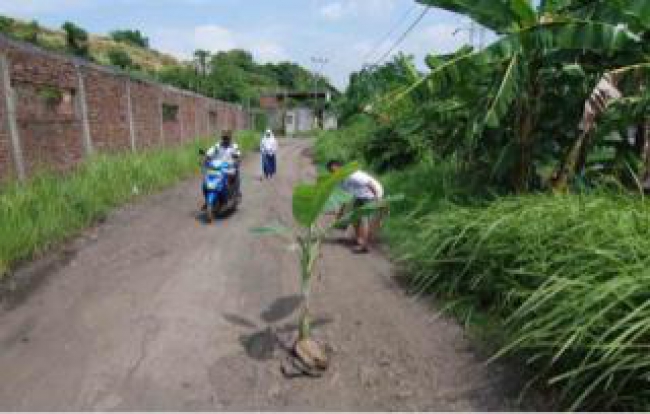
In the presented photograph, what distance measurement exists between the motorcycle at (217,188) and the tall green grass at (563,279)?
420cm

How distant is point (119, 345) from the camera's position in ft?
12.9

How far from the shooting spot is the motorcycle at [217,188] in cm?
843

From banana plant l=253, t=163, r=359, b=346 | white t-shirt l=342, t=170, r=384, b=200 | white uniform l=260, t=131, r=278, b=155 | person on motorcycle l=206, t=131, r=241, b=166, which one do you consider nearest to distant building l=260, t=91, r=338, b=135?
white uniform l=260, t=131, r=278, b=155

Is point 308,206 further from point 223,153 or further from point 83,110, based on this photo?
point 83,110

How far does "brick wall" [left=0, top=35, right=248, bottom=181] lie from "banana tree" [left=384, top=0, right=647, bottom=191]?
6.36m

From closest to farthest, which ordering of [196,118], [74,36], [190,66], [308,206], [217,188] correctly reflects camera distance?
[308,206] → [217,188] → [196,118] → [74,36] → [190,66]

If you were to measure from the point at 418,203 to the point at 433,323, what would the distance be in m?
3.07

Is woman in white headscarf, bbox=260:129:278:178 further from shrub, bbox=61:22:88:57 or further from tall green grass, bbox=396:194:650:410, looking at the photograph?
shrub, bbox=61:22:88:57

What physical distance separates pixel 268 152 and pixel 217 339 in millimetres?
10791

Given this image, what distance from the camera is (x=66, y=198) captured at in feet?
25.3

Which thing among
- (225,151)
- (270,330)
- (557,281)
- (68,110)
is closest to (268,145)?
(225,151)

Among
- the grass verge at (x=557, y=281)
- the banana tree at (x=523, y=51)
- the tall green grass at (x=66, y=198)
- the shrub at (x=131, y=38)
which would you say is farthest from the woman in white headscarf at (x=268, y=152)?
the shrub at (x=131, y=38)

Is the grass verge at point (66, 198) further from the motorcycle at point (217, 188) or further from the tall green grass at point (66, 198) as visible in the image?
the motorcycle at point (217, 188)

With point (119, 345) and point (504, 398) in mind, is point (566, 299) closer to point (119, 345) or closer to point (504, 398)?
point (504, 398)
